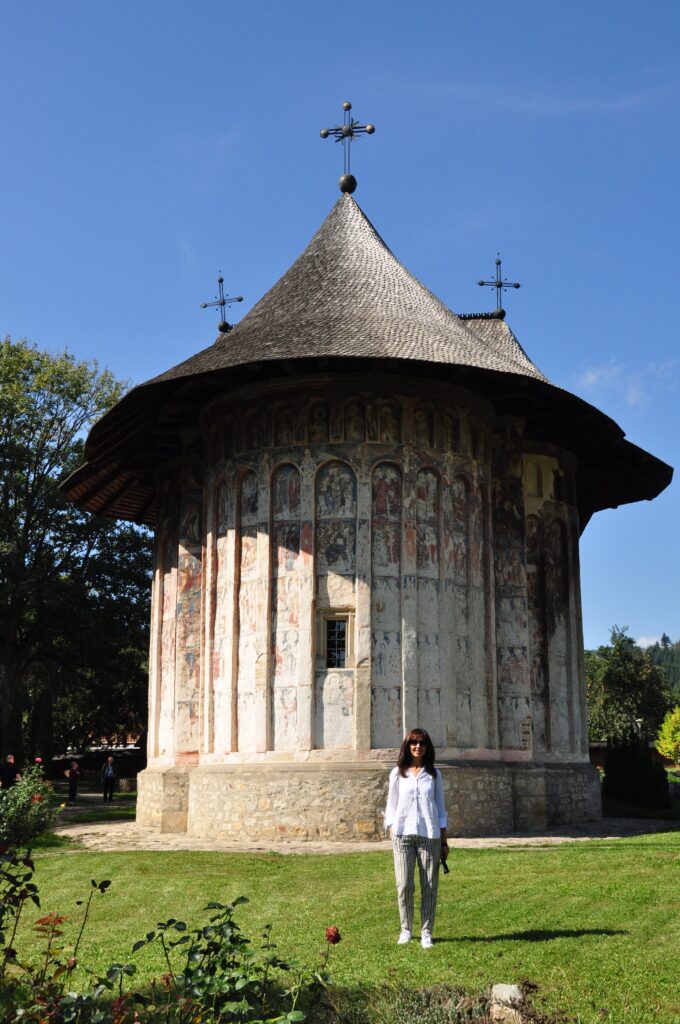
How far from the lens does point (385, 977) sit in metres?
7.75

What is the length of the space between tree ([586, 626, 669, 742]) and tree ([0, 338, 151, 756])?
4055 centimetres

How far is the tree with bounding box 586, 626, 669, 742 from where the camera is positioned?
71750mm

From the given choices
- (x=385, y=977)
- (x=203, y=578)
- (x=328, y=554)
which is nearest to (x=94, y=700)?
(x=203, y=578)

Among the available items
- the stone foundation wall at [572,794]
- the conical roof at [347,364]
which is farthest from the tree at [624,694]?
the stone foundation wall at [572,794]

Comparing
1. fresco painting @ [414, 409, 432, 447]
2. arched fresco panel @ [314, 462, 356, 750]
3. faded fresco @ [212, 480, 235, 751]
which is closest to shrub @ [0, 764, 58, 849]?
faded fresco @ [212, 480, 235, 751]

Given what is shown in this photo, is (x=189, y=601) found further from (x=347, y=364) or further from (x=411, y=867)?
(x=411, y=867)

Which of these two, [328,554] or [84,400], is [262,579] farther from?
[84,400]

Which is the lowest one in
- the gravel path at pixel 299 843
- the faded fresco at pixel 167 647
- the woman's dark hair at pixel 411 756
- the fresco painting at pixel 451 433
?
the gravel path at pixel 299 843

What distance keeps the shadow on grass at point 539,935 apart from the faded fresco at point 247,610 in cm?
1003

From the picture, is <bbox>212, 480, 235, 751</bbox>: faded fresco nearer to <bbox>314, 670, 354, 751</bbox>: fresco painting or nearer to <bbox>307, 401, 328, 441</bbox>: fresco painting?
<bbox>314, 670, 354, 751</bbox>: fresco painting

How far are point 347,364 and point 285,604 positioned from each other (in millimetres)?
4160

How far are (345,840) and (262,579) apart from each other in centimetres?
449

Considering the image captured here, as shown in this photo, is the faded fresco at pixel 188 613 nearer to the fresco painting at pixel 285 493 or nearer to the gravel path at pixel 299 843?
the gravel path at pixel 299 843

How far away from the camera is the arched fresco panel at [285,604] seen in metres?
18.6
